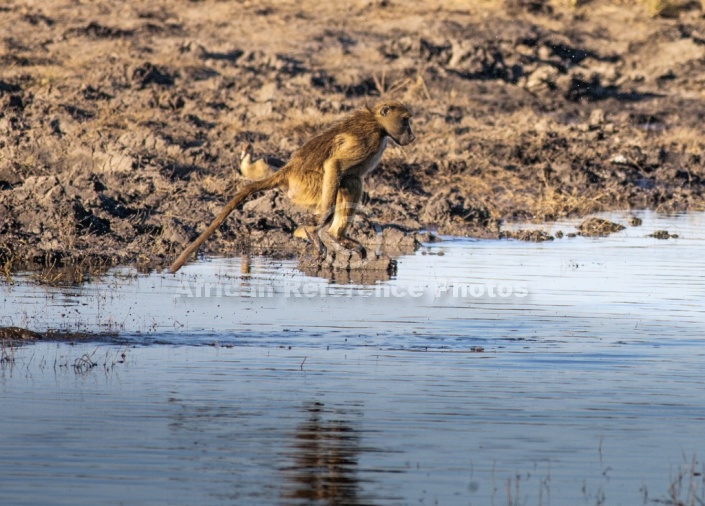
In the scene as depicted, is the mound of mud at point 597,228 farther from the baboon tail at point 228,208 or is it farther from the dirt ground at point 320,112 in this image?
the baboon tail at point 228,208

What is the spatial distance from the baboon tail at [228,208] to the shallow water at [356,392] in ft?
1.29

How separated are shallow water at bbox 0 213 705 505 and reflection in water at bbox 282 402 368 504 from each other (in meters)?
0.02

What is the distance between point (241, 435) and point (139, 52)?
17490mm

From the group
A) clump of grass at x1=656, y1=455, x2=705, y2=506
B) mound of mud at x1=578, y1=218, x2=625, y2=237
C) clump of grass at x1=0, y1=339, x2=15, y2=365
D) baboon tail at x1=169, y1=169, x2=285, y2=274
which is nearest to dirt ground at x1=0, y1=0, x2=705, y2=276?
mound of mud at x1=578, y1=218, x2=625, y2=237

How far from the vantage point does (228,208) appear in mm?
9742

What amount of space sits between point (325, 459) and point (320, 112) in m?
15.0

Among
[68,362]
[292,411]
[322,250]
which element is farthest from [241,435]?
[322,250]

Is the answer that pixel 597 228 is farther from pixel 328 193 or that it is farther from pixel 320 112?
pixel 328 193

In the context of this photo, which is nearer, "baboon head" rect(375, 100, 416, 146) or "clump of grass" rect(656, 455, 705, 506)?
"clump of grass" rect(656, 455, 705, 506)

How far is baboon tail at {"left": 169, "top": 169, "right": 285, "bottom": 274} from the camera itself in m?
9.49

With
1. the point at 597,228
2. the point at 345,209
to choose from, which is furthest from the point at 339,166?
the point at 597,228

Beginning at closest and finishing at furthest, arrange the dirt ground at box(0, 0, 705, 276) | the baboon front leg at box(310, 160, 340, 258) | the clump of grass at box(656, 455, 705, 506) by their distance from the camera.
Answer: the clump of grass at box(656, 455, 705, 506)
the baboon front leg at box(310, 160, 340, 258)
the dirt ground at box(0, 0, 705, 276)

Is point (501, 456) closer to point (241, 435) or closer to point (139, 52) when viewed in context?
point (241, 435)

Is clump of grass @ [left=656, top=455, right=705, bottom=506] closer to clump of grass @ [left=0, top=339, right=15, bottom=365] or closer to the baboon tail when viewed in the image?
clump of grass @ [left=0, top=339, right=15, bottom=365]
